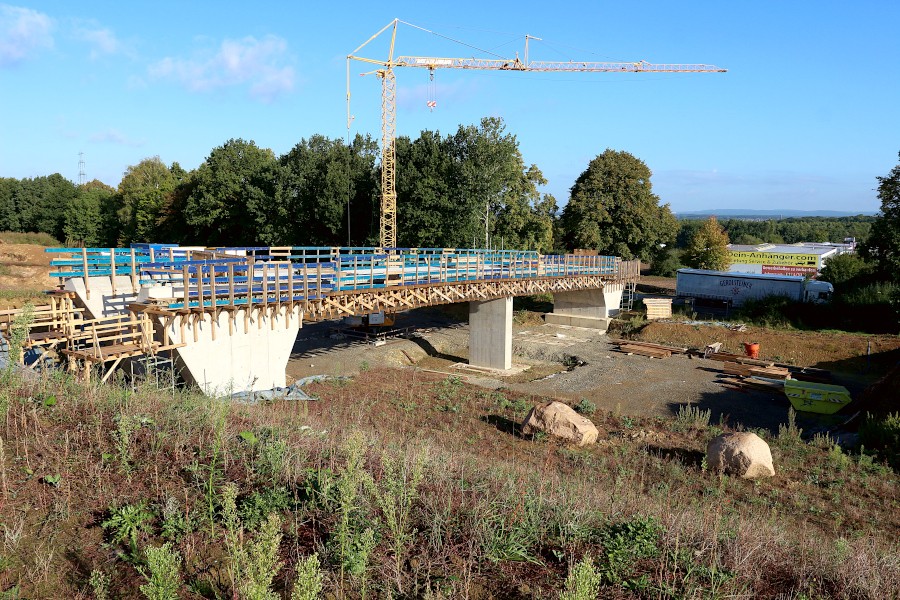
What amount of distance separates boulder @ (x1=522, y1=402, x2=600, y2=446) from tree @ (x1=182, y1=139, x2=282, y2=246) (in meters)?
36.2

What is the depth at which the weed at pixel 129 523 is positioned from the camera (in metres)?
5.53

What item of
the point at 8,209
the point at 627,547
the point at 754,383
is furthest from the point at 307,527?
the point at 8,209

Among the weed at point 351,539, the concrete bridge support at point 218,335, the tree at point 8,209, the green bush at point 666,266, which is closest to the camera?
the weed at point 351,539

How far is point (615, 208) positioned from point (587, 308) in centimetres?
1405

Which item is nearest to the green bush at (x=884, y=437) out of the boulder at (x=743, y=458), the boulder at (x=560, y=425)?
the boulder at (x=743, y=458)

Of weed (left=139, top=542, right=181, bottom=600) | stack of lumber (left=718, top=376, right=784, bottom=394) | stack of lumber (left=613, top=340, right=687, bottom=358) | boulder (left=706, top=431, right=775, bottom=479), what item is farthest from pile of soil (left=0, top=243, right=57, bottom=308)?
stack of lumber (left=718, top=376, right=784, bottom=394)

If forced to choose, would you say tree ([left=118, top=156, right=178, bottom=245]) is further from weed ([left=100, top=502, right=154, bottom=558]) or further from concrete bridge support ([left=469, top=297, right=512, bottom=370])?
weed ([left=100, top=502, right=154, bottom=558])

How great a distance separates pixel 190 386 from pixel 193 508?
9.45 m

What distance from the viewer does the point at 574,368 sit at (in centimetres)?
2844

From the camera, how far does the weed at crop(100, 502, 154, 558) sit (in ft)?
18.1

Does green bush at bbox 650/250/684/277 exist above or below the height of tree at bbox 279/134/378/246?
below

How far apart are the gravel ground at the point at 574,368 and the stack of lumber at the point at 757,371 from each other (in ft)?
2.48

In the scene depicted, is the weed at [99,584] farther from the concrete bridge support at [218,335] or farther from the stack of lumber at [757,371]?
the stack of lumber at [757,371]

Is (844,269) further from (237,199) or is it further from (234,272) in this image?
(237,199)
